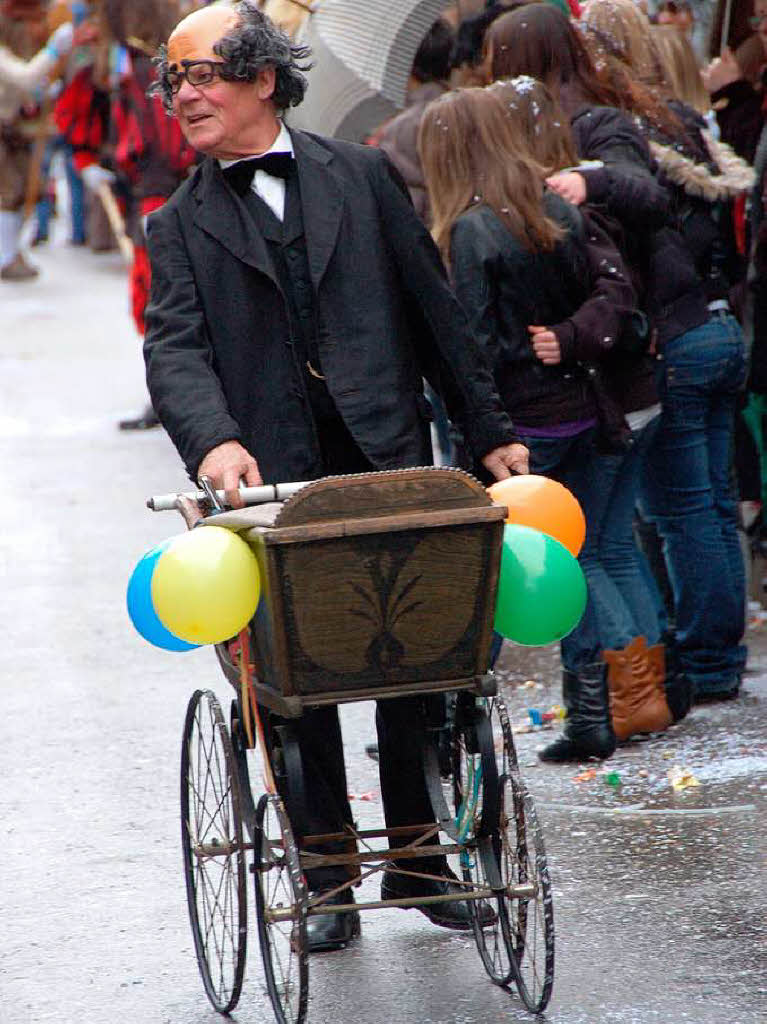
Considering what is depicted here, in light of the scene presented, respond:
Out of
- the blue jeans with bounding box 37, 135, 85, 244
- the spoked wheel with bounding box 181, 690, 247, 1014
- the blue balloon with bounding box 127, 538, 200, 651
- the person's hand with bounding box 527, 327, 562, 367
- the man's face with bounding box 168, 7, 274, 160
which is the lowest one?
the blue jeans with bounding box 37, 135, 85, 244

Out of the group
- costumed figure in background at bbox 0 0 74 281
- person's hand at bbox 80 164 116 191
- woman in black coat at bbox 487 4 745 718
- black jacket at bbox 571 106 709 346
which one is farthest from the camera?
costumed figure in background at bbox 0 0 74 281

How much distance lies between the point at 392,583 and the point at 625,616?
248 centimetres

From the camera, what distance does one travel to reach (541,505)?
4141 mm

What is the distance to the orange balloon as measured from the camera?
412cm

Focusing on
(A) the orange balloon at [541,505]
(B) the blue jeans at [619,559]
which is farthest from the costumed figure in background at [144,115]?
(A) the orange balloon at [541,505]

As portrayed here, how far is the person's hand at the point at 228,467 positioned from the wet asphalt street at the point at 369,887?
117 centimetres

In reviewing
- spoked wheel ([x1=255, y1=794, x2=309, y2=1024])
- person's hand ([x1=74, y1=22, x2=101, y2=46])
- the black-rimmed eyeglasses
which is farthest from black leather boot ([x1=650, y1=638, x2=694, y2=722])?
person's hand ([x1=74, y1=22, x2=101, y2=46])

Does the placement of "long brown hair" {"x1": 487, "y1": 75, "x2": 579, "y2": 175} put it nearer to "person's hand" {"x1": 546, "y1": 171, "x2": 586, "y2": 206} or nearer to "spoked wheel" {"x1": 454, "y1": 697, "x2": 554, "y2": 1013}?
"person's hand" {"x1": 546, "y1": 171, "x2": 586, "y2": 206}

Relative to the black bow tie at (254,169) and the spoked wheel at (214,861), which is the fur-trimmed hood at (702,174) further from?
the spoked wheel at (214,861)

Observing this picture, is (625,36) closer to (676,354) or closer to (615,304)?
(676,354)

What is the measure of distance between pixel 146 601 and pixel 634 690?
8.14 ft

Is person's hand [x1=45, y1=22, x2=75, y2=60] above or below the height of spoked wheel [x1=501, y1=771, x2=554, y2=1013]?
below

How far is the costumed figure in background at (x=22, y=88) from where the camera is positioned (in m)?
17.1

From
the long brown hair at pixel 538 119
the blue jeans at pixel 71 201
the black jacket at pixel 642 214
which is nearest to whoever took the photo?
the long brown hair at pixel 538 119
